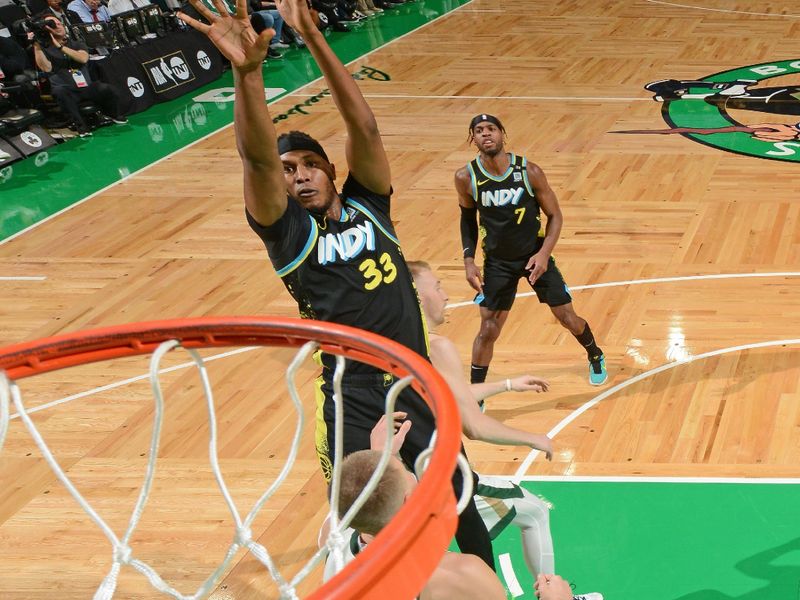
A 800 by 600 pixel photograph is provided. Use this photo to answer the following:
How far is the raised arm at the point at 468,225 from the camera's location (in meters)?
6.77

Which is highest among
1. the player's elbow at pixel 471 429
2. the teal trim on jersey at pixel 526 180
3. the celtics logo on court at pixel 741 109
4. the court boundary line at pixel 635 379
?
the player's elbow at pixel 471 429

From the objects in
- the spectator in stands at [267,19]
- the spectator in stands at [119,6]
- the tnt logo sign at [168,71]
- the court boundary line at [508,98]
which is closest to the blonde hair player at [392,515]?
the court boundary line at [508,98]

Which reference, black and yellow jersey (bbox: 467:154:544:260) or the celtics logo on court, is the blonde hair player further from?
the celtics logo on court

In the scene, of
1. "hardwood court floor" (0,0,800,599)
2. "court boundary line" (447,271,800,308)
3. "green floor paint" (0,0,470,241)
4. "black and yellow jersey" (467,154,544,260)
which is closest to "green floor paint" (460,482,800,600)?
"hardwood court floor" (0,0,800,599)

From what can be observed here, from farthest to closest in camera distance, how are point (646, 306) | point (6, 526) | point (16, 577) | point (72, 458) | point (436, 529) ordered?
point (646, 306), point (72, 458), point (6, 526), point (16, 577), point (436, 529)

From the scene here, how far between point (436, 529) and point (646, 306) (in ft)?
19.3

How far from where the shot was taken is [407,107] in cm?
1380

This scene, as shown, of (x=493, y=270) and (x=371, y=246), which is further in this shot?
(x=493, y=270)

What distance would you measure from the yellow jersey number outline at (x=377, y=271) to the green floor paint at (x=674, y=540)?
1851mm

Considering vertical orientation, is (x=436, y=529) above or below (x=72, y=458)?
above

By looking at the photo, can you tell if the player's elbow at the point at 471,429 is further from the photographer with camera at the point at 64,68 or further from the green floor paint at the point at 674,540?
the photographer with camera at the point at 64,68

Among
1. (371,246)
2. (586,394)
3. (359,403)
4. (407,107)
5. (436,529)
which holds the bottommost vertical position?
(407,107)

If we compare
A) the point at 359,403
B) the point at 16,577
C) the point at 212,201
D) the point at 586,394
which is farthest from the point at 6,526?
the point at 212,201

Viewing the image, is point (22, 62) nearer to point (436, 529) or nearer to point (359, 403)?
point (359, 403)
